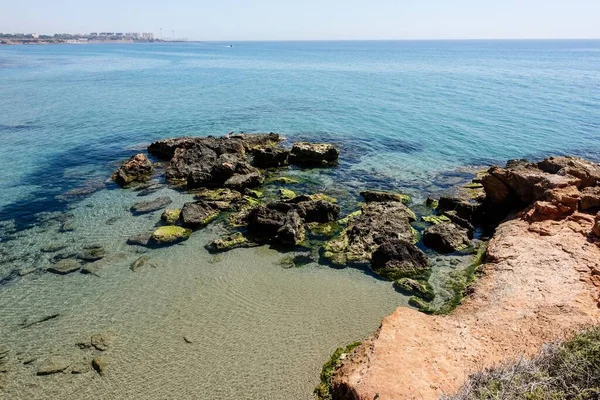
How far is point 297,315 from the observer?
18719 millimetres

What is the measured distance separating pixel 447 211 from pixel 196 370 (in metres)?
20.4

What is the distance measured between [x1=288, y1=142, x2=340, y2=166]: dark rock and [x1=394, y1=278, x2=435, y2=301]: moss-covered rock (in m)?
20.1

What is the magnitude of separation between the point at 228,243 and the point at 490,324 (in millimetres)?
15280

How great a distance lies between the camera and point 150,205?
2983 cm

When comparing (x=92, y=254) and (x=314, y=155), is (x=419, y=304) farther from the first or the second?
Answer: (x=314, y=155)

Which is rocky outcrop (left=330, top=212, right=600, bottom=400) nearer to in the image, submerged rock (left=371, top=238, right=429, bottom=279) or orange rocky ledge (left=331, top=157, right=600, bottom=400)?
orange rocky ledge (left=331, top=157, right=600, bottom=400)

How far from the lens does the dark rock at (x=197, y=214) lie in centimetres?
2647

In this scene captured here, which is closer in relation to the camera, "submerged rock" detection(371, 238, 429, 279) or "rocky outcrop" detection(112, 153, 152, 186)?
"submerged rock" detection(371, 238, 429, 279)

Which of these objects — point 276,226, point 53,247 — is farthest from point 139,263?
point 276,226

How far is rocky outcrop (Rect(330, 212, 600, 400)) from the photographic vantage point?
12.7 m

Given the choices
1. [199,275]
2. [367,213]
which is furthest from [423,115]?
[199,275]

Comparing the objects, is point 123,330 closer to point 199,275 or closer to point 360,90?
point 199,275

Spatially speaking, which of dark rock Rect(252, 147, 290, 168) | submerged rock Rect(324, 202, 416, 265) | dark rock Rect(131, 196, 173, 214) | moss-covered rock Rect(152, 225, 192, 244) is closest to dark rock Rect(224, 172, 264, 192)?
dark rock Rect(252, 147, 290, 168)

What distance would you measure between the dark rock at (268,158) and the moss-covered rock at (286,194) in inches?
255
